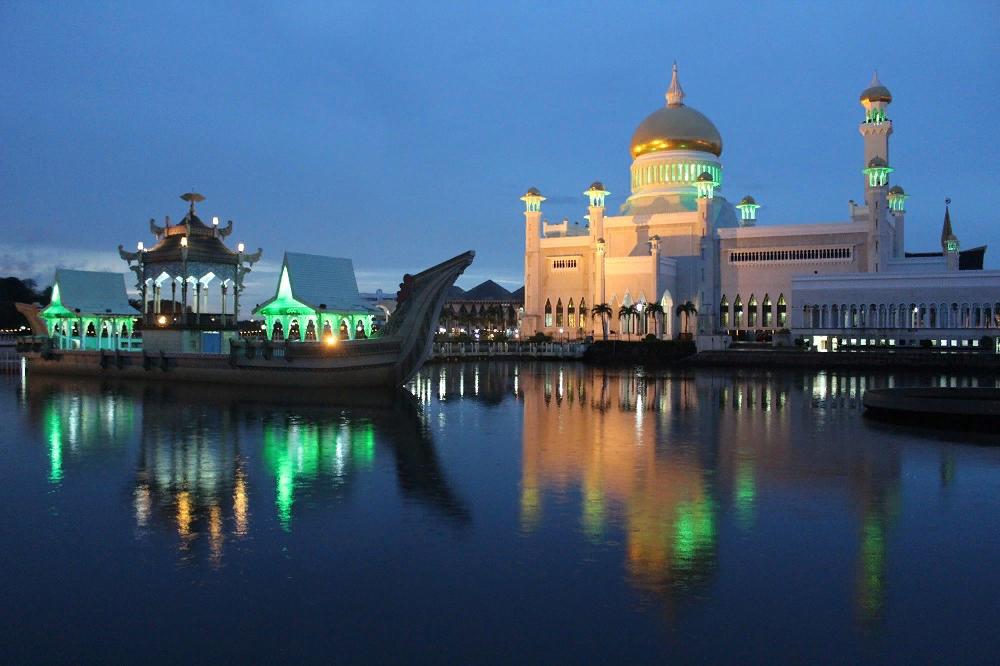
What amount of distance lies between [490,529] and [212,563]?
363cm

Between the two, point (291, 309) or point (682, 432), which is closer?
point (682, 432)

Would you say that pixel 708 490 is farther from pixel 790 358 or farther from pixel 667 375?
pixel 790 358

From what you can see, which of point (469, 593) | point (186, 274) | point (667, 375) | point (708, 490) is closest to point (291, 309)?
point (186, 274)

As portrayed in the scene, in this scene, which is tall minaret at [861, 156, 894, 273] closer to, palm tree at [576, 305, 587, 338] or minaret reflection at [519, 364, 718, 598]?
palm tree at [576, 305, 587, 338]

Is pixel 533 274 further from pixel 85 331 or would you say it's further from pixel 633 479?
pixel 633 479

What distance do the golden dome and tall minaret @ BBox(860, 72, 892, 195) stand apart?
12.5 meters

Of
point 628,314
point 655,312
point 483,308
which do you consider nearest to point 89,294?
point 628,314

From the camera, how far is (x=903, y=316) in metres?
60.7

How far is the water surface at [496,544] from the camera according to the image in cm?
841

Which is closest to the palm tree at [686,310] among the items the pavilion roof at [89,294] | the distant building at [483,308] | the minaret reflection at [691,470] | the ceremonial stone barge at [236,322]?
the distant building at [483,308]

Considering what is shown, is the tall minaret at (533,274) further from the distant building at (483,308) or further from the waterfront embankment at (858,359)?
the waterfront embankment at (858,359)

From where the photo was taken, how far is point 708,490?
14.9m

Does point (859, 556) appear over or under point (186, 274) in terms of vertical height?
under

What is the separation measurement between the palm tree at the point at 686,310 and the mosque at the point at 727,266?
58cm
